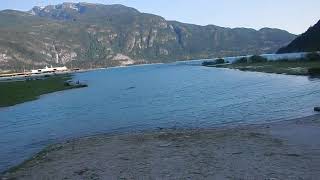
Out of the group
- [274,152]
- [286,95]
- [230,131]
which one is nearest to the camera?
[274,152]

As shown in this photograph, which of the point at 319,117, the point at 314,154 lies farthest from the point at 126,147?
the point at 319,117

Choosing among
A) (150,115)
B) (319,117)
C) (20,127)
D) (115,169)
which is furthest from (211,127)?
(20,127)

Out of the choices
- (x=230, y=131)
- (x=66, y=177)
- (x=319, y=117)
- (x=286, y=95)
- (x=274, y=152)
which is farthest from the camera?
(x=286, y=95)

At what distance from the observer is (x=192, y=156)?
2750cm

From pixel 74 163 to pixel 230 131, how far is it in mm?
14751

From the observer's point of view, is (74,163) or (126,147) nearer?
(74,163)

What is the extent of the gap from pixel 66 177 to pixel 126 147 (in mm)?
8642

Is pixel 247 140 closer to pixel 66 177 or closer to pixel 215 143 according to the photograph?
pixel 215 143

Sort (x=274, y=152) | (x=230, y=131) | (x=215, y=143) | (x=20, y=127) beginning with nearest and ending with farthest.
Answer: (x=274, y=152) → (x=215, y=143) → (x=230, y=131) → (x=20, y=127)

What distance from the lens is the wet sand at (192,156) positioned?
22.9 meters

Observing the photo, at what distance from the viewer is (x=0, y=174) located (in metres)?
28.4

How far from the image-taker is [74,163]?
1116 inches

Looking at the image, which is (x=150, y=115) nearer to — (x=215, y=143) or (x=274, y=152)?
(x=215, y=143)

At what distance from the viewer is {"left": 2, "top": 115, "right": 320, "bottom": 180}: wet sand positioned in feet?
75.3
